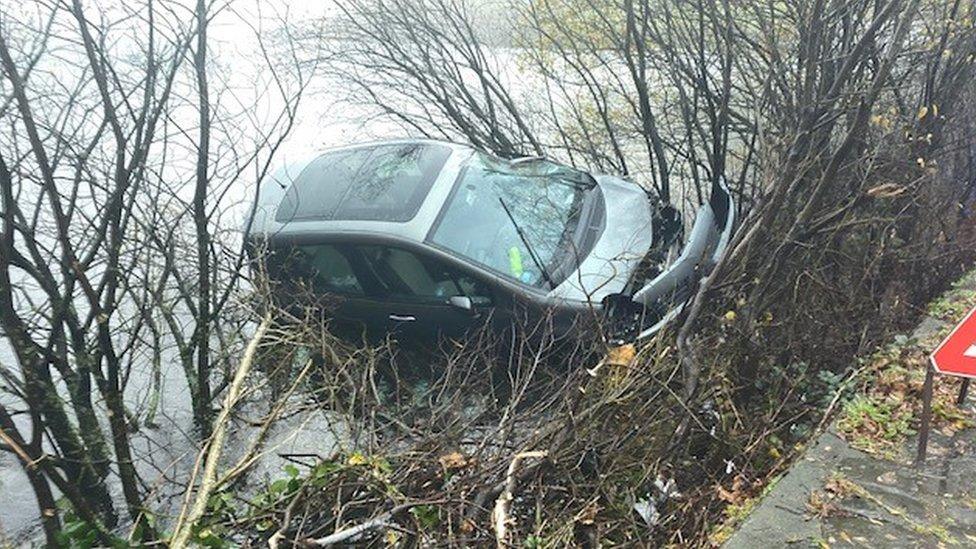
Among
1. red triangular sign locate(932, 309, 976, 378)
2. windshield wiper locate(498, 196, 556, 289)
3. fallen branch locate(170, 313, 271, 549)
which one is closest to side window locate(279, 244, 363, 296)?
windshield wiper locate(498, 196, 556, 289)

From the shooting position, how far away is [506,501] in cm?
357

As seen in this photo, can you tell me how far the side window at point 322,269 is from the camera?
6.05 meters

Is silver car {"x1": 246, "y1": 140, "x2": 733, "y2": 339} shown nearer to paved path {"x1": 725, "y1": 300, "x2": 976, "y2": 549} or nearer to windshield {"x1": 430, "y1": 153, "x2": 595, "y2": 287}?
windshield {"x1": 430, "y1": 153, "x2": 595, "y2": 287}

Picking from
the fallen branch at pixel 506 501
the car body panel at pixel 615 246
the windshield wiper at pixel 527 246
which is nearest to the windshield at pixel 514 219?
the windshield wiper at pixel 527 246

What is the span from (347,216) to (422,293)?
33.9 inches

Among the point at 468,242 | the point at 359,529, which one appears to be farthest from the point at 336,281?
the point at 359,529

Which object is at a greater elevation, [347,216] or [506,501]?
[347,216]

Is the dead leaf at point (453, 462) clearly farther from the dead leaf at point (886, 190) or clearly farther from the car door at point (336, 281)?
the dead leaf at point (886, 190)

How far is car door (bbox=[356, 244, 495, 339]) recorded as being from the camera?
562 centimetres

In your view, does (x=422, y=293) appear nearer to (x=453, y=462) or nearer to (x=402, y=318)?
(x=402, y=318)

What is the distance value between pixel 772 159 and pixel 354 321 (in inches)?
128

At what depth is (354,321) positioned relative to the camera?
616 centimetres

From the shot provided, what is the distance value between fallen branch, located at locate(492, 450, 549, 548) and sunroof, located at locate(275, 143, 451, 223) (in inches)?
99.7

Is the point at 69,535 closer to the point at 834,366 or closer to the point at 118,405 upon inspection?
the point at 118,405
